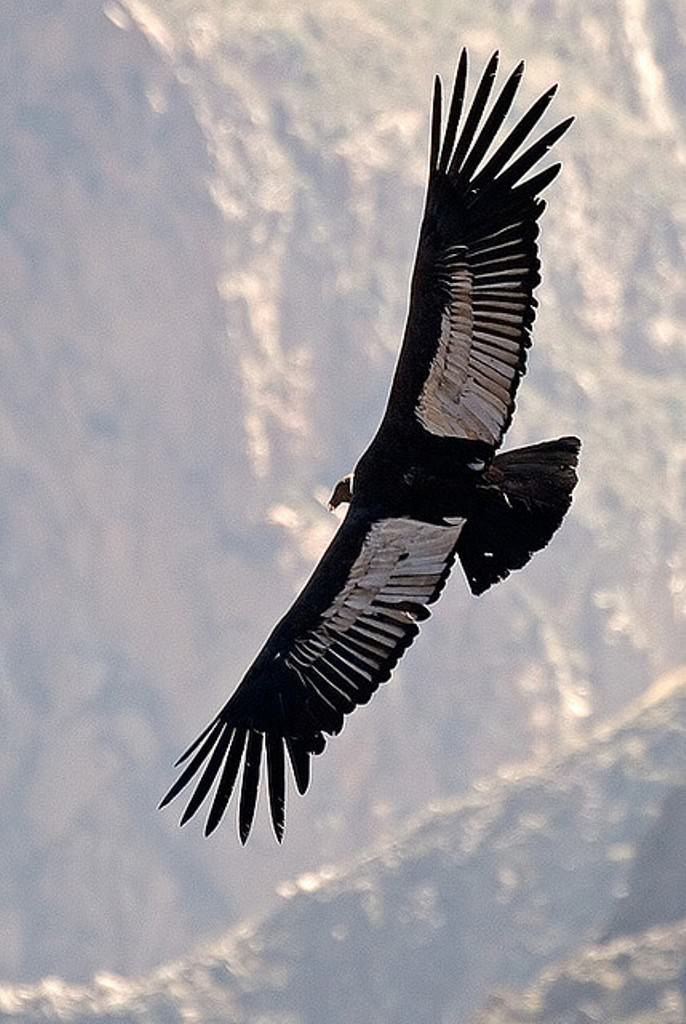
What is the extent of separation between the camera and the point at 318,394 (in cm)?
16050

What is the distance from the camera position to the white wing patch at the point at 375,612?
14609 mm

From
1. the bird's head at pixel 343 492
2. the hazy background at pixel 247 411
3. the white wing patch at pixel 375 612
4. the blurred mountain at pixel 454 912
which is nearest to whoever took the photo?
the white wing patch at pixel 375 612

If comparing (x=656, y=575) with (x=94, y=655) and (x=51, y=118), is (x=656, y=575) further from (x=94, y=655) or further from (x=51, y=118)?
(x=51, y=118)

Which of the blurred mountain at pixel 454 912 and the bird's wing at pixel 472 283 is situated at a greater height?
the blurred mountain at pixel 454 912

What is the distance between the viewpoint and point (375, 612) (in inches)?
580

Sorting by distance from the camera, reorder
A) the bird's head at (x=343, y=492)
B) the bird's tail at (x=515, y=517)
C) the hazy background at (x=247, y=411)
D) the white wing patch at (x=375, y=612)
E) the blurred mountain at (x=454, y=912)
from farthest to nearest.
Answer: the hazy background at (x=247, y=411)
the blurred mountain at (x=454, y=912)
the bird's head at (x=343, y=492)
the bird's tail at (x=515, y=517)
the white wing patch at (x=375, y=612)

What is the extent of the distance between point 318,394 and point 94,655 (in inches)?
923

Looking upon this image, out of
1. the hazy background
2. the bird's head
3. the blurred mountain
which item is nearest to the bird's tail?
the bird's head

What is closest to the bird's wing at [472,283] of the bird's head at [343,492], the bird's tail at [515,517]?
the bird's tail at [515,517]

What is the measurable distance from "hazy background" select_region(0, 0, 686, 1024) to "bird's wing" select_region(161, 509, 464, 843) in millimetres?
135109

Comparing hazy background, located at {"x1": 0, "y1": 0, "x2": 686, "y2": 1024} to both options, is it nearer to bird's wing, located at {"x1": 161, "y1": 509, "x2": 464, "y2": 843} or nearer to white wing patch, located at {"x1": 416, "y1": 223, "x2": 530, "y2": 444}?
white wing patch, located at {"x1": 416, "y1": 223, "x2": 530, "y2": 444}

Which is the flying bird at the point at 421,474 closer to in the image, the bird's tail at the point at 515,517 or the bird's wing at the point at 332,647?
the bird's wing at the point at 332,647

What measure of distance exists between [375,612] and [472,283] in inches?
80.9

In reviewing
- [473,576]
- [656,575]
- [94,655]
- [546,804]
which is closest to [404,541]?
[473,576]
